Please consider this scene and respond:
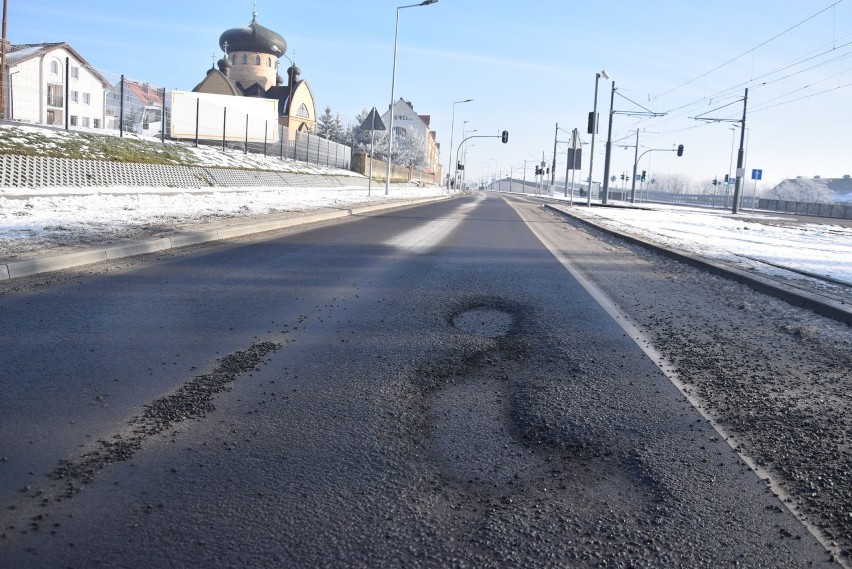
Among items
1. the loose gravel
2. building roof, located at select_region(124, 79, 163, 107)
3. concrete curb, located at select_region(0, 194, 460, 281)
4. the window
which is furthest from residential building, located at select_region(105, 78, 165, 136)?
the loose gravel

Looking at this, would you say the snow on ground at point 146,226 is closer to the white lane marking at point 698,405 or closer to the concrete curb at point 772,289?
the concrete curb at point 772,289

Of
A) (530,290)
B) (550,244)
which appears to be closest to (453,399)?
(530,290)

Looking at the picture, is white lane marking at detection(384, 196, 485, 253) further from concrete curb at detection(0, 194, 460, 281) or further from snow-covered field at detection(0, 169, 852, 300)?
snow-covered field at detection(0, 169, 852, 300)

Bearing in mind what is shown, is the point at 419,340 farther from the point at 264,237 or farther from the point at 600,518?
the point at 264,237

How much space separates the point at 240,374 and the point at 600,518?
104 inches

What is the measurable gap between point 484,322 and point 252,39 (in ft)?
288

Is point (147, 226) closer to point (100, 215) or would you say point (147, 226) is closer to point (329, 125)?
point (100, 215)

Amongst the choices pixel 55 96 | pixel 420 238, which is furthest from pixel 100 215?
pixel 55 96

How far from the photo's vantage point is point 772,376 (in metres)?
5.21

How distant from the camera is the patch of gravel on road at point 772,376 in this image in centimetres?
332

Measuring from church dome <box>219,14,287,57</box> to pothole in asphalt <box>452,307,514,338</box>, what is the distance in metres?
86.9

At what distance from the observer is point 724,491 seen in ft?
10.4

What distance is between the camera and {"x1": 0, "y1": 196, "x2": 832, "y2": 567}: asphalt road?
2604 mm

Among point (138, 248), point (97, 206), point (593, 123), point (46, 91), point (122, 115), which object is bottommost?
point (138, 248)
